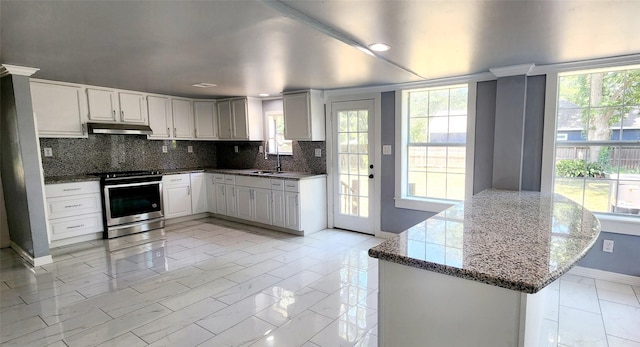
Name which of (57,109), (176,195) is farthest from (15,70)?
(176,195)

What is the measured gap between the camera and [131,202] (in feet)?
15.3

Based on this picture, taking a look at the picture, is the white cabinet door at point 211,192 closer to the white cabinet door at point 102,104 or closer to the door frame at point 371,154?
the white cabinet door at point 102,104

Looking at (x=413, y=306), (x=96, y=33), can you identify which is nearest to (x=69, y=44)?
(x=96, y=33)

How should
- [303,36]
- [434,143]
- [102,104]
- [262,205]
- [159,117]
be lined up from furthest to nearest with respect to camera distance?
1. [159,117]
2. [262,205]
3. [102,104]
4. [434,143]
5. [303,36]

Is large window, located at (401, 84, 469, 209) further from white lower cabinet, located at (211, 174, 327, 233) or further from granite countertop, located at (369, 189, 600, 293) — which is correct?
granite countertop, located at (369, 189, 600, 293)

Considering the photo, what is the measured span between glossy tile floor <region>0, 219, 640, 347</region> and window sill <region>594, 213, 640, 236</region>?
49cm

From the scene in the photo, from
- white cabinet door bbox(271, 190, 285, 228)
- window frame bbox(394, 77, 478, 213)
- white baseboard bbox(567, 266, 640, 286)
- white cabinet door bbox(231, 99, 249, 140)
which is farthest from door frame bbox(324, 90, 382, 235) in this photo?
white baseboard bbox(567, 266, 640, 286)

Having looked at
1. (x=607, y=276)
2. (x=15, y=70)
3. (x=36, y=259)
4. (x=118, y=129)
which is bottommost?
(x=607, y=276)

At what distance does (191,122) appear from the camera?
5605 millimetres

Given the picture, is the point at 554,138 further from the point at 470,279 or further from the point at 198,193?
the point at 198,193

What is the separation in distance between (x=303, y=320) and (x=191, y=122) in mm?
4217

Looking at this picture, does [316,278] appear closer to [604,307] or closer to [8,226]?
[604,307]

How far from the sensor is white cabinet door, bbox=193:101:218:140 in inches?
223

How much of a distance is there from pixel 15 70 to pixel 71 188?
1.51 meters
